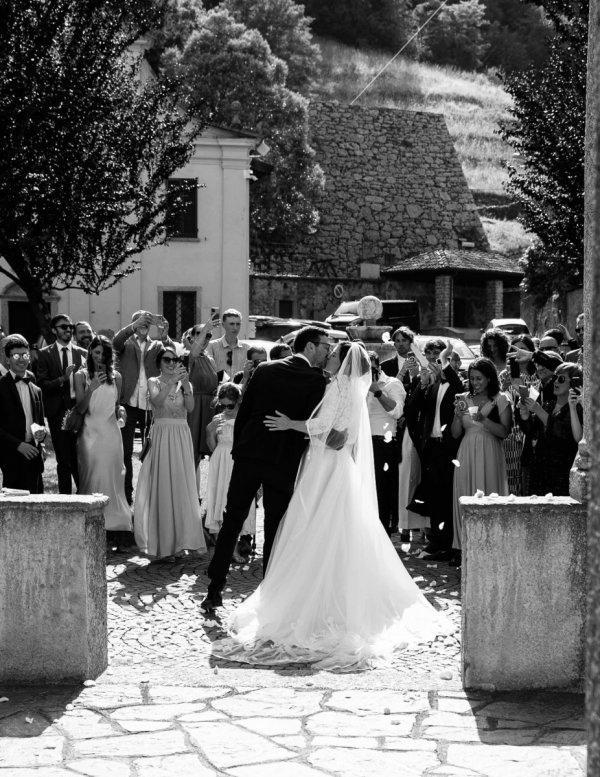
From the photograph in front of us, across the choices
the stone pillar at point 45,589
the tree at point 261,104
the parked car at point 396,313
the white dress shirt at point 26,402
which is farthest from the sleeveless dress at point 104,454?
the tree at point 261,104

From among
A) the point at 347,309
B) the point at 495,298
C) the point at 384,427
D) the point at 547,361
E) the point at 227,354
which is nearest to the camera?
the point at 547,361

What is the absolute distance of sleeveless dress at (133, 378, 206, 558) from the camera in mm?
9570

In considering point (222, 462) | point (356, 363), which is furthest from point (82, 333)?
point (356, 363)

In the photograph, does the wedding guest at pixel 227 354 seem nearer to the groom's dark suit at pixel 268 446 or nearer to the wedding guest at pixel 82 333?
the wedding guest at pixel 82 333

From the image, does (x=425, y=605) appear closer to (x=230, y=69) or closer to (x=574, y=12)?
(x=574, y=12)

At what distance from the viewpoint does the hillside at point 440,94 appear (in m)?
66.8

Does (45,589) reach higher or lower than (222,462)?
lower

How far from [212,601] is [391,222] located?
43.4 metres

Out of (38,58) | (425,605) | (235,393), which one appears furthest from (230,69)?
(425,605)

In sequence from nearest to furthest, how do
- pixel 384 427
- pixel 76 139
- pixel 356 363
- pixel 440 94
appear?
pixel 356 363, pixel 384 427, pixel 76 139, pixel 440 94

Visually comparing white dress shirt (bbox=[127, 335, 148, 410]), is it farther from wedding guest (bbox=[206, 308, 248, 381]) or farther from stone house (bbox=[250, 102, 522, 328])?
stone house (bbox=[250, 102, 522, 328])

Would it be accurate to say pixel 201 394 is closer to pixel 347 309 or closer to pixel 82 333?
pixel 82 333

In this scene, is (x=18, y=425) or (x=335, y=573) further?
(x=18, y=425)

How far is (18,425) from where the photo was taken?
976 cm
